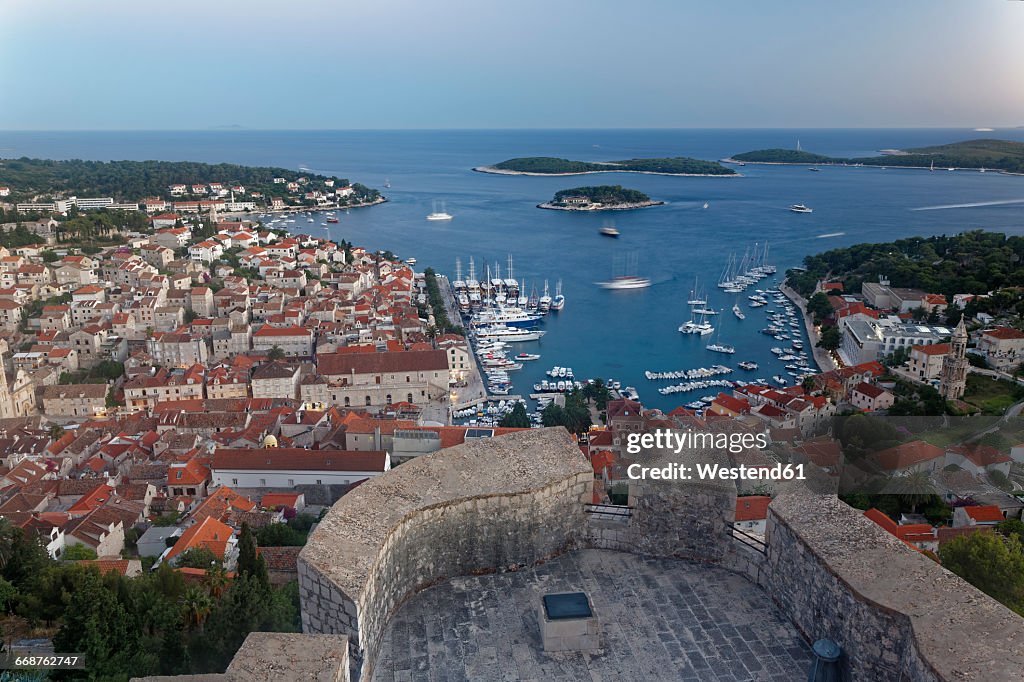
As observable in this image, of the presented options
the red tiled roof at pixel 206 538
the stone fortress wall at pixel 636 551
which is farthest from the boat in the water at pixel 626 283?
the stone fortress wall at pixel 636 551

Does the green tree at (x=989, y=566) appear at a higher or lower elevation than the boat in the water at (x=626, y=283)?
higher

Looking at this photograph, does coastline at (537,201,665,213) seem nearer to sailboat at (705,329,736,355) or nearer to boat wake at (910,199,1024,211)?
boat wake at (910,199,1024,211)

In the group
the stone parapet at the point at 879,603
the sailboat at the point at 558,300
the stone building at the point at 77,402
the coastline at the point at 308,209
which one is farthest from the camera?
the coastline at the point at 308,209

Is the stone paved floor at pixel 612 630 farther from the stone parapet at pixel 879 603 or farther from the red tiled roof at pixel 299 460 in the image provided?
the red tiled roof at pixel 299 460

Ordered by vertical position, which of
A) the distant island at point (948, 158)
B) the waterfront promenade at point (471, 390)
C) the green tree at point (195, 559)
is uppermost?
the distant island at point (948, 158)

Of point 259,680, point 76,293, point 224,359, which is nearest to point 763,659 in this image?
point 259,680

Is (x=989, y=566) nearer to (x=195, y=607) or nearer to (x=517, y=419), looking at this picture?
(x=195, y=607)

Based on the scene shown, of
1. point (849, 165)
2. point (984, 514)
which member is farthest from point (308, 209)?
point (849, 165)

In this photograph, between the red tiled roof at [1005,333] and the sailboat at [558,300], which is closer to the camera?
the red tiled roof at [1005,333]
